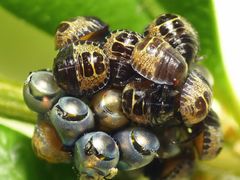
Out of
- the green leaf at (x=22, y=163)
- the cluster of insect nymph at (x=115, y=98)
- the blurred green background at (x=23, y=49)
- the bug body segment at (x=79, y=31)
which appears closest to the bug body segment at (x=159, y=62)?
the cluster of insect nymph at (x=115, y=98)

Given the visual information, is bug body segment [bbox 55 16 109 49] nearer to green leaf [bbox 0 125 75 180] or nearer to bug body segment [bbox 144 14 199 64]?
bug body segment [bbox 144 14 199 64]

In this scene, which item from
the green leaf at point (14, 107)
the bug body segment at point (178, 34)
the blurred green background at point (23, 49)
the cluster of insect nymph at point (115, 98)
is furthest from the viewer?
the blurred green background at point (23, 49)

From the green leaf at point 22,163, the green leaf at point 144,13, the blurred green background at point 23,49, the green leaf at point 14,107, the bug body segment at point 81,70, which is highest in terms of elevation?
the bug body segment at point 81,70

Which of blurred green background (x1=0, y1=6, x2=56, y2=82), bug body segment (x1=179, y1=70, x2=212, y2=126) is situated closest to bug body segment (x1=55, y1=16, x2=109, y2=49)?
bug body segment (x1=179, y1=70, x2=212, y2=126)

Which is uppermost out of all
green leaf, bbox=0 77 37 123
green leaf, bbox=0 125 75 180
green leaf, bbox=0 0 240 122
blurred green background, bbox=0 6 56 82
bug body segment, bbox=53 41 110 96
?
bug body segment, bbox=53 41 110 96

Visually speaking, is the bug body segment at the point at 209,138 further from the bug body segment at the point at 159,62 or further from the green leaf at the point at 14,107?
the green leaf at the point at 14,107

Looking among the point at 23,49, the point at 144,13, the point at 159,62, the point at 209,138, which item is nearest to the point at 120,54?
the point at 159,62

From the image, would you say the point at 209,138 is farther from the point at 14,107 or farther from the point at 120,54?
the point at 14,107
